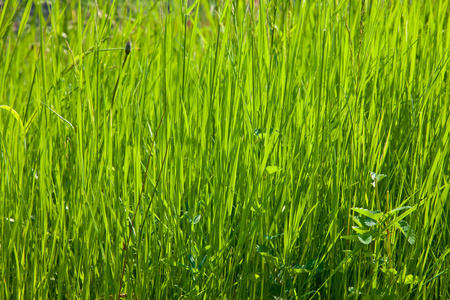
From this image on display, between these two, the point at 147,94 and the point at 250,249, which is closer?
the point at 250,249

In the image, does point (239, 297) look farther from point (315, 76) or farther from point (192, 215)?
point (315, 76)

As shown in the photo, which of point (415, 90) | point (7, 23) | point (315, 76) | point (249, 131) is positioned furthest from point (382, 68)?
point (7, 23)

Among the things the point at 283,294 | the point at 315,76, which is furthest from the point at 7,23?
the point at 283,294

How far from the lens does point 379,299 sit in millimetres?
773

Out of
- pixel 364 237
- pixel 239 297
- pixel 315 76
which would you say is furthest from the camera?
pixel 315 76

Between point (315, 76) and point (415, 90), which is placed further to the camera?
point (415, 90)

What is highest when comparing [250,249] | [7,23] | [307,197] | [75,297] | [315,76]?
[7,23]

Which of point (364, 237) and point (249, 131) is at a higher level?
point (249, 131)

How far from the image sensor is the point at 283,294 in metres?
0.80

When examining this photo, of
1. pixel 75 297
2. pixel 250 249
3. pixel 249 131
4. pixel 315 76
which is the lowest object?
pixel 75 297

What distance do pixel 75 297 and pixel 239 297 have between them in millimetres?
346

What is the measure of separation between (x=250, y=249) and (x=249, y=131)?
250mm

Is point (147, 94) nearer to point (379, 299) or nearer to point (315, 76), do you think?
point (315, 76)

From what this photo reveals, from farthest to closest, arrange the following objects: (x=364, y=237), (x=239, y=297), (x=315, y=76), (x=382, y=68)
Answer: (x=382, y=68) → (x=315, y=76) → (x=239, y=297) → (x=364, y=237)
